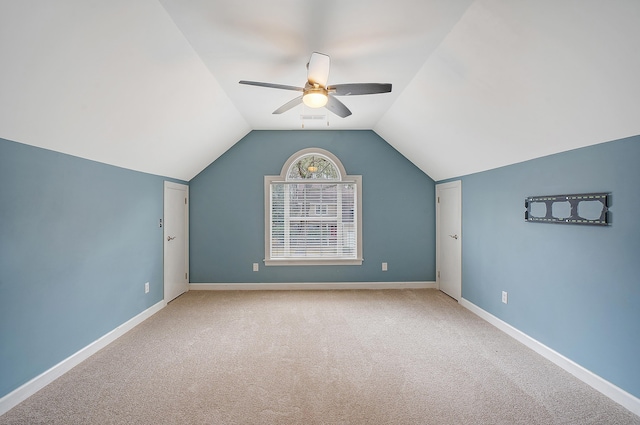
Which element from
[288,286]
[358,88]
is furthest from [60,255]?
[288,286]

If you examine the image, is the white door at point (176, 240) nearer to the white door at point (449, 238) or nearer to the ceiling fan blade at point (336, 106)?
the ceiling fan blade at point (336, 106)

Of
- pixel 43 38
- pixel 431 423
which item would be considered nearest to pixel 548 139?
pixel 431 423

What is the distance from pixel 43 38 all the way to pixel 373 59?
224 centimetres

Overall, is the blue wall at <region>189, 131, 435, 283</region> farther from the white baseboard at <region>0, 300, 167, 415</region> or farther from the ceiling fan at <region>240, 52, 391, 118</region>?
the ceiling fan at <region>240, 52, 391, 118</region>

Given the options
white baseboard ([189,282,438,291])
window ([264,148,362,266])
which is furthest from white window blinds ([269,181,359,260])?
white baseboard ([189,282,438,291])

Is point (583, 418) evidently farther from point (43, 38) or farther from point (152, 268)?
point (152, 268)

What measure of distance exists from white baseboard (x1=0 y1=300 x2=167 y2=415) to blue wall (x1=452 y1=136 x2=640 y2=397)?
4.13m

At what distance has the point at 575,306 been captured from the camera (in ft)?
7.50

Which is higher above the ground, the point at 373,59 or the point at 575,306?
the point at 373,59

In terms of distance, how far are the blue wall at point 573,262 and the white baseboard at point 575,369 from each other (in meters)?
0.04

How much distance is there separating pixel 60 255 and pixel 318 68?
2.56m

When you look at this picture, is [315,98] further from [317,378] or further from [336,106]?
[317,378]

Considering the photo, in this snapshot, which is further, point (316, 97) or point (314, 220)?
point (314, 220)

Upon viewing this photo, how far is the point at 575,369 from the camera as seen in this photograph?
7.39 ft
